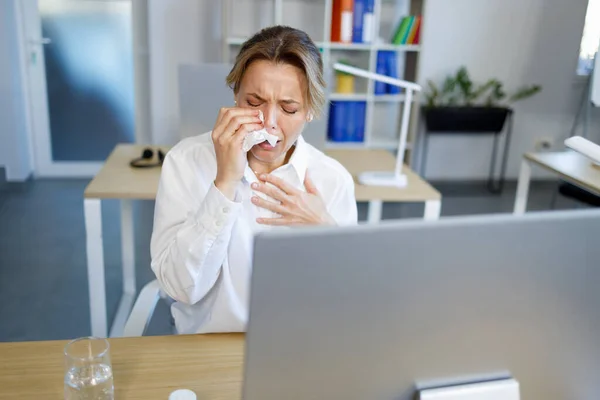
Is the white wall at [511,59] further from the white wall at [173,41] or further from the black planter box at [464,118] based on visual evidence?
the white wall at [173,41]

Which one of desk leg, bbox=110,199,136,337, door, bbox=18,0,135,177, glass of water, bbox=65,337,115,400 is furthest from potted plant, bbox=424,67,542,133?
glass of water, bbox=65,337,115,400

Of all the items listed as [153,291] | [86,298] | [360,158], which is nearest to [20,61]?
[86,298]

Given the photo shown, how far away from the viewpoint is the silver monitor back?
1.84 feet

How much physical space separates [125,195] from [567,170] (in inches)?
77.8

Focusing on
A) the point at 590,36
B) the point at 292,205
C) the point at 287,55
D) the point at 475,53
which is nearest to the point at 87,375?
the point at 292,205

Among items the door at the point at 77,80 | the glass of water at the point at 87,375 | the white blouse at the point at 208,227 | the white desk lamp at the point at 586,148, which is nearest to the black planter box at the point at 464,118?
the door at the point at 77,80

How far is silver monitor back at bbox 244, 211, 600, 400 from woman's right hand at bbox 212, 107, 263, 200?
0.53 m

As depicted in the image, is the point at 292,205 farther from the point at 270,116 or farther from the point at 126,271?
the point at 126,271

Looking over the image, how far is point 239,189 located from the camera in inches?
48.3

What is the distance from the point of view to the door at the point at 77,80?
4.13 m

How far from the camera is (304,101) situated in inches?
48.7

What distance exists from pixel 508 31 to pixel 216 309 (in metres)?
4.17

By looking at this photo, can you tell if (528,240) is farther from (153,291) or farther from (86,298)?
(86,298)

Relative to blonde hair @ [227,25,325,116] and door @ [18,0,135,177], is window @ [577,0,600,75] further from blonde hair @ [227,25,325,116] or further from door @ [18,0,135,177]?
blonde hair @ [227,25,325,116]
